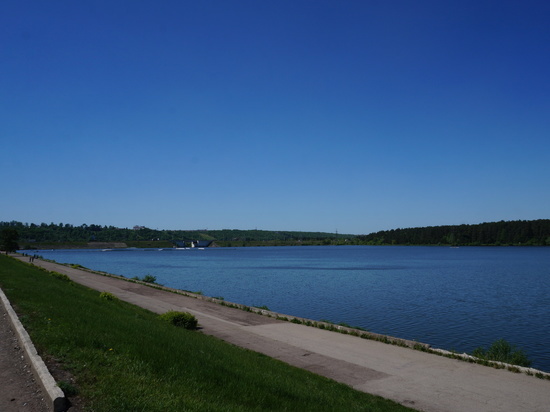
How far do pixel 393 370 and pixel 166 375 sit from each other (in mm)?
8273

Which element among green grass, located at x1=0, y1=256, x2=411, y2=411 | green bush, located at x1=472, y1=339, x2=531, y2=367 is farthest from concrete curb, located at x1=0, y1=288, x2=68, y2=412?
green bush, located at x1=472, y1=339, x2=531, y2=367

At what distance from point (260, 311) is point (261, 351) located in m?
10.0

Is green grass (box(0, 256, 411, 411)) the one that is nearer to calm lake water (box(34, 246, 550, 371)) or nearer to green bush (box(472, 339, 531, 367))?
green bush (box(472, 339, 531, 367))

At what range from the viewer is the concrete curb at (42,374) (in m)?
6.39

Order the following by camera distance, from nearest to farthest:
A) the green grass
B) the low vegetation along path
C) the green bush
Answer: the green grass
the low vegetation along path
the green bush

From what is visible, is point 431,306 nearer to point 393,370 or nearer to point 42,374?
point 393,370

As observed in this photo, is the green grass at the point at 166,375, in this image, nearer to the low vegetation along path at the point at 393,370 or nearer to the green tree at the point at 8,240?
the low vegetation along path at the point at 393,370

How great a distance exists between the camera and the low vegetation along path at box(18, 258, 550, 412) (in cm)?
1109

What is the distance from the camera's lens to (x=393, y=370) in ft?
45.7

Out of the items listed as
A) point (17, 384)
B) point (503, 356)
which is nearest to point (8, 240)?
point (17, 384)

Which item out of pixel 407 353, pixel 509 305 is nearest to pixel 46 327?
pixel 407 353

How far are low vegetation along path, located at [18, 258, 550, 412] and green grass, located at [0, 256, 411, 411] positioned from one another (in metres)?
1.32

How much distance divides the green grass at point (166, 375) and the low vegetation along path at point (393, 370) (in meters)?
1.32

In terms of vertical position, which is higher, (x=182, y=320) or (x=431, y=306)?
(x=182, y=320)
